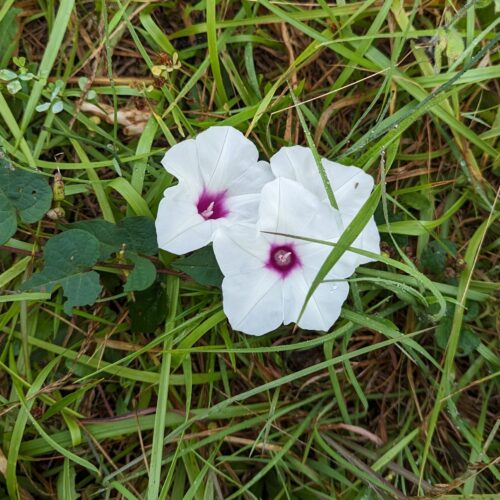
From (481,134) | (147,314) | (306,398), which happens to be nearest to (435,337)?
(306,398)

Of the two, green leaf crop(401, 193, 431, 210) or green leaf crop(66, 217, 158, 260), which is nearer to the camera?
green leaf crop(66, 217, 158, 260)

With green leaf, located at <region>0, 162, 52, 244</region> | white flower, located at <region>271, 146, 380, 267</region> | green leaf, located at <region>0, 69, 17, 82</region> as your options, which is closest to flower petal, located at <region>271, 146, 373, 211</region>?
white flower, located at <region>271, 146, 380, 267</region>

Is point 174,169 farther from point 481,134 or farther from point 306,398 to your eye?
point 481,134

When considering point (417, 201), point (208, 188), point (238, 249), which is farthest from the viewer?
point (417, 201)

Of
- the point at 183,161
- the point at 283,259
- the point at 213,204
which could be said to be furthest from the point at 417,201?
the point at 183,161

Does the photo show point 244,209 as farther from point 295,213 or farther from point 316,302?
point 316,302

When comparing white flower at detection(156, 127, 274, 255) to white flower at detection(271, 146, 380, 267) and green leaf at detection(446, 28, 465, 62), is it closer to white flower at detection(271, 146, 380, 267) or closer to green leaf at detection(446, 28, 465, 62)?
white flower at detection(271, 146, 380, 267)
